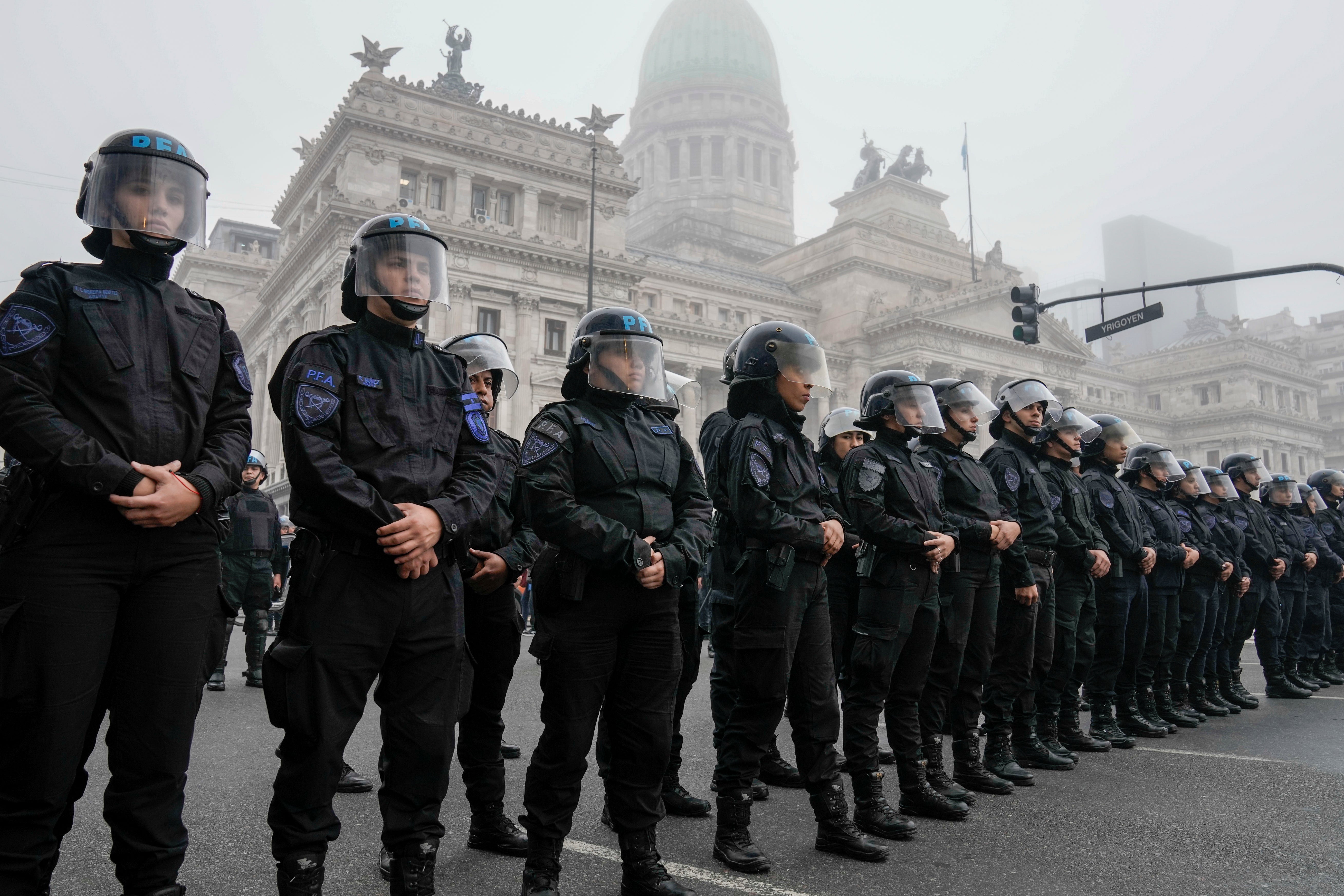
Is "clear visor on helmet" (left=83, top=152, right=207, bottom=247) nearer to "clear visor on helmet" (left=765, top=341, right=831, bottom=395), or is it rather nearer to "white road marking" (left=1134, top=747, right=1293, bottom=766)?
"clear visor on helmet" (left=765, top=341, right=831, bottom=395)

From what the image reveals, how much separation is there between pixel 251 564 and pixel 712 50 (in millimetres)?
75666

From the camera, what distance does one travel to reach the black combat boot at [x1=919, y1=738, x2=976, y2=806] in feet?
16.9

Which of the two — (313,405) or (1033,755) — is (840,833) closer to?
(1033,755)

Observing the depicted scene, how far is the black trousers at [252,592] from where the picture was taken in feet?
31.3

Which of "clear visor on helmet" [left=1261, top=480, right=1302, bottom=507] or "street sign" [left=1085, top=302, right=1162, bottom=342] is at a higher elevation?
"street sign" [left=1085, top=302, right=1162, bottom=342]

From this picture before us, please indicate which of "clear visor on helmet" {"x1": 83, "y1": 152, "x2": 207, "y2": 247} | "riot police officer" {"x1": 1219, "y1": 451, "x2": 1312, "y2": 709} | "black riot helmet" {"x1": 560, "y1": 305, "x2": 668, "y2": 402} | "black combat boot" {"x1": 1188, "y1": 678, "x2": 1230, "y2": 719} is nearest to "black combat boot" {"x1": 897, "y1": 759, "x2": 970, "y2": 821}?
"black riot helmet" {"x1": 560, "y1": 305, "x2": 668, "y2": 402}

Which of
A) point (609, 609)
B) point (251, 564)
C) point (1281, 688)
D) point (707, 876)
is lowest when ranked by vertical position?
point (707, 876)

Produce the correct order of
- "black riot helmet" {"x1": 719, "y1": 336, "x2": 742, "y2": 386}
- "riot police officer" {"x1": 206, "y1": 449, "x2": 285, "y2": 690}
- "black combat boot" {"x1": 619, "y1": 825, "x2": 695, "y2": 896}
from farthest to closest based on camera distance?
1. "riot police officer" {"x1": 206, "y1": 449, "x2": 285, "y2": 690}
2. "black riot helmet" {"x1": 719, "y1": 336, "x2": 742, "y2": 386}
3. "black combat boot" {"x1": 619, "y1": 825, "x2": 695, "y2": 896}

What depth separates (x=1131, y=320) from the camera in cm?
1606

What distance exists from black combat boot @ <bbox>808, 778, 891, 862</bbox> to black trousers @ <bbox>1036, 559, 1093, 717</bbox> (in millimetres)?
2927

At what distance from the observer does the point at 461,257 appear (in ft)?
114

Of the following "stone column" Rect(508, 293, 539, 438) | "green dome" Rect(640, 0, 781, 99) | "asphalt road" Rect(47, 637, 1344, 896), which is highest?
"green dome" Rect(640, 0, 781, 99)

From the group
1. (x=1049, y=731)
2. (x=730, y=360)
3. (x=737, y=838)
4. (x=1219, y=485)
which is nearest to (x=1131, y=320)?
(x=1219, y=485)

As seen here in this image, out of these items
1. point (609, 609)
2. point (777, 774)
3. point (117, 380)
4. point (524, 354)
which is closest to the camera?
point (117, 380)
